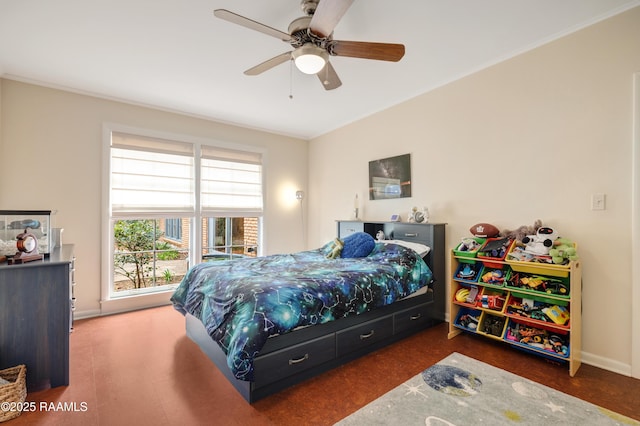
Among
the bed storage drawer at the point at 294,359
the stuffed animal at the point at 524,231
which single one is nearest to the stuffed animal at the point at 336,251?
the bed storage drawer at the point at 294,359

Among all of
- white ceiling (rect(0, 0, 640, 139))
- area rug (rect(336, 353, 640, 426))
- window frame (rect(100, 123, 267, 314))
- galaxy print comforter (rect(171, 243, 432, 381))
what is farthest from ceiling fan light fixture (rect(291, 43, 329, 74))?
window frame (rect(100, 123, 267, 314))

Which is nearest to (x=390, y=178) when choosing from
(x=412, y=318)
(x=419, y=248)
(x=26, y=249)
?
(x=419, y=248)

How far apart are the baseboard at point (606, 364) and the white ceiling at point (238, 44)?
266cm

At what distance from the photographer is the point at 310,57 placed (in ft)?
6.32

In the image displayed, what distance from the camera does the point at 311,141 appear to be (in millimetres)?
5469

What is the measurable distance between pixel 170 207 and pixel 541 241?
4.27 meters

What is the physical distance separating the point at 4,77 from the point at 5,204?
1.33 m

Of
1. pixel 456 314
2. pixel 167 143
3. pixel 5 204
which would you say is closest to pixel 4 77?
pixel 5 204

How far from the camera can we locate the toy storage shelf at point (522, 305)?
7.13 feet

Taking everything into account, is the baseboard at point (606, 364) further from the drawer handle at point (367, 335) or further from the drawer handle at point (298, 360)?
the drawer handle at point (298, 360)

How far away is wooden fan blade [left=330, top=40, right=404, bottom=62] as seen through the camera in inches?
76.0

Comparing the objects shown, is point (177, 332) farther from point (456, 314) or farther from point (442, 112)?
point (442, 112)

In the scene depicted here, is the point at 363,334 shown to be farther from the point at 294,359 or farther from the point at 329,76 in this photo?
the point at 329,76

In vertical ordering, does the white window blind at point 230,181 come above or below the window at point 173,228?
above
